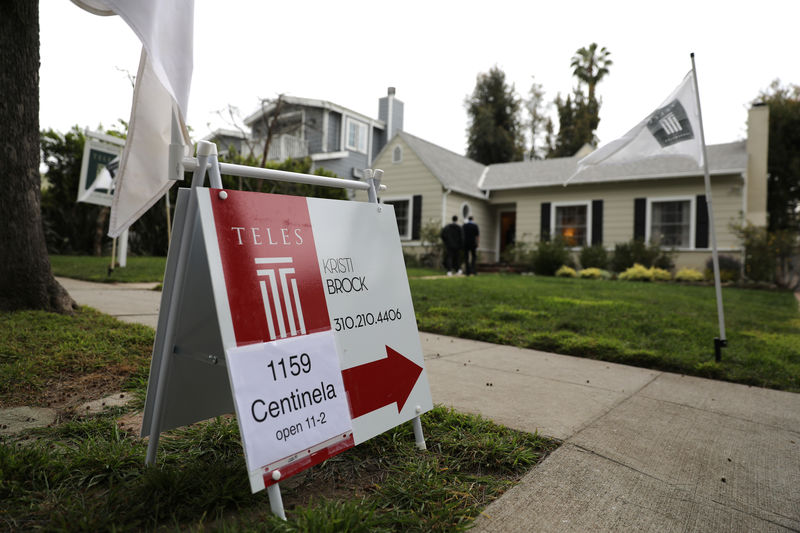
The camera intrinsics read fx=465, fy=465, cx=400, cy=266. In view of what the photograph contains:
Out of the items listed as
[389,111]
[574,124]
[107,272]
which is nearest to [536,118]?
[574,124]

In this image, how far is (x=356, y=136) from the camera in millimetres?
22031

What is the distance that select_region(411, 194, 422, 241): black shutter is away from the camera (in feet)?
55.4

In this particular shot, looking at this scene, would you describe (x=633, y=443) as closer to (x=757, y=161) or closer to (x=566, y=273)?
(x=566, y=273)

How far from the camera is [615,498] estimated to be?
1829 mm

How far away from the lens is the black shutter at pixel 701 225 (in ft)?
45.4

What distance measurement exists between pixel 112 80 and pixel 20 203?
28.0 ft

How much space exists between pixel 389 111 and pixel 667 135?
19.8 meters

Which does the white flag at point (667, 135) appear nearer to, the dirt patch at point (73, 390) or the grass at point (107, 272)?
the dirt patch at point (73, 390)

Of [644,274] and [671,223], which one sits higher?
[671,223]

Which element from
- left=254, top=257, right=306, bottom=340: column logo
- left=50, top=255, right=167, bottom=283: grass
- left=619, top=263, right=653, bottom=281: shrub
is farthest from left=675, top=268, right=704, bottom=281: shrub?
left=254, top=257, right=306, bottom=340: column logo

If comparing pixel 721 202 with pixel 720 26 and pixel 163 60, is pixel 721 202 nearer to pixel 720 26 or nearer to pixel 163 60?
pixel 720 26

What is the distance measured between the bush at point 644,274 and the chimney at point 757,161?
148 inches

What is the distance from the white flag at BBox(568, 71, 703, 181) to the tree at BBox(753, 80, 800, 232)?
21.4m

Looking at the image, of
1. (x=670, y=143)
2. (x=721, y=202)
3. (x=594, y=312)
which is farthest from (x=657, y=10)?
(x=721, y=202)
